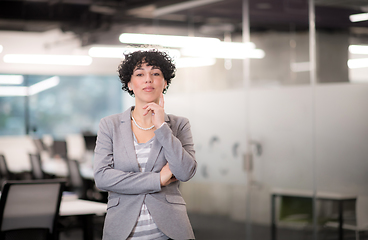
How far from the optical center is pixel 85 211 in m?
3.39

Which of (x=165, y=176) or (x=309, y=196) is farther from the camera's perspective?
(x=309, y=196)

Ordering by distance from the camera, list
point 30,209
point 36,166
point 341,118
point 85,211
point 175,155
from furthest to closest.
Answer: point 36,166 → point 341,118 → point 85,211 → point 30,209 → point 175,155

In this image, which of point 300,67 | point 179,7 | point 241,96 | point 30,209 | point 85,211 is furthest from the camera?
point 179,7

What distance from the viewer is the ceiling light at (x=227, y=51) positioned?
548 centimetres

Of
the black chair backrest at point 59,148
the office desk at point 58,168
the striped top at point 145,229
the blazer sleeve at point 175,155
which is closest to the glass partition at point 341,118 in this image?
the blazer sleeve at point 175,155

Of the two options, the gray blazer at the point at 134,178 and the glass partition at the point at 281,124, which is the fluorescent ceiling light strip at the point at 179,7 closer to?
the glass partition at the point at 281,124

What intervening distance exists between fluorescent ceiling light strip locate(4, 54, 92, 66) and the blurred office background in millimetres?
38

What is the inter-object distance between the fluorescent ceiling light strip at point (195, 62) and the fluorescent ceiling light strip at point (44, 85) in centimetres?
219

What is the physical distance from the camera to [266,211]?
17.4 ft

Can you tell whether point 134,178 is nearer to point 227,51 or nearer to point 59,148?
point 227,51

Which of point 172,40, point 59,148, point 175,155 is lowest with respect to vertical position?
point 59,148

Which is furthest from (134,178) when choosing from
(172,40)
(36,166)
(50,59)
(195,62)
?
(50,59)

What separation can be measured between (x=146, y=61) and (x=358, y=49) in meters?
2.83

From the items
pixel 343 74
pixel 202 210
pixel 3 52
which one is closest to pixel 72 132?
pixel 3 52
